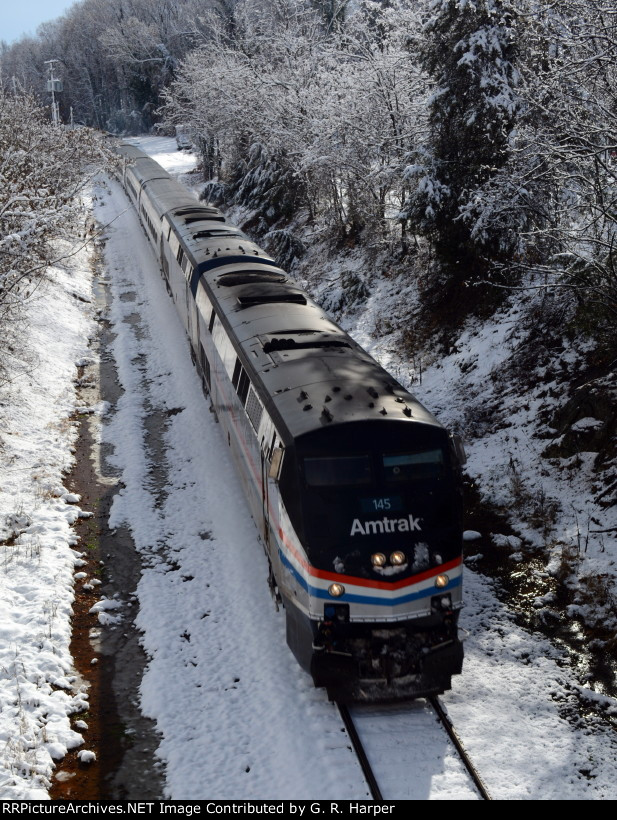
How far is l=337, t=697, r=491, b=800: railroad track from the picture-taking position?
779 cm

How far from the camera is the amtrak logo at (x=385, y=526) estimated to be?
8.72 m

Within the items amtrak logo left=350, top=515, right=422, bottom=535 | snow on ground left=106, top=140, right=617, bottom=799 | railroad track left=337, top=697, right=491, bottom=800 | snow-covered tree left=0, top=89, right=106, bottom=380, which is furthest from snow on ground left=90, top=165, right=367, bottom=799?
snow-covered tree left=0, top=89, right=106, bottom=380

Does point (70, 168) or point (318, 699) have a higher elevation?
point (70, 168)

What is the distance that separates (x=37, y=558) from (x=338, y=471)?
6294 mm

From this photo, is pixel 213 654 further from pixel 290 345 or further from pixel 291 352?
pixel 290 345

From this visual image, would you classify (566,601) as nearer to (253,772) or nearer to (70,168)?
(253,772)

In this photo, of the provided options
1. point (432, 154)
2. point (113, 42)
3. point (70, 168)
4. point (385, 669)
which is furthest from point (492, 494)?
point (113, 42)

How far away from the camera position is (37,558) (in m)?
12.2

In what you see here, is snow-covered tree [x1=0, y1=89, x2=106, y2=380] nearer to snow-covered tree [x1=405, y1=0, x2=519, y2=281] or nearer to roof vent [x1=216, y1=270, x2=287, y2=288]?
roof vent [x1=216, y1=270, x2=287, y2=288]

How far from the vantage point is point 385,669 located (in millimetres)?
8664

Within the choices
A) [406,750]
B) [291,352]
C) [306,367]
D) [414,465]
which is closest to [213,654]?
[406,750]

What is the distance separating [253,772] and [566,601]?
566 centimetres

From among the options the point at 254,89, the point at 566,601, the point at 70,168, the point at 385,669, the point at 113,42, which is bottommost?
the point at 566,601

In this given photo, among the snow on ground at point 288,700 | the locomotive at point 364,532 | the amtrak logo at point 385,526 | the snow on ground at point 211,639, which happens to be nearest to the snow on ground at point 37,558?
the snow on ground at point 211,639
